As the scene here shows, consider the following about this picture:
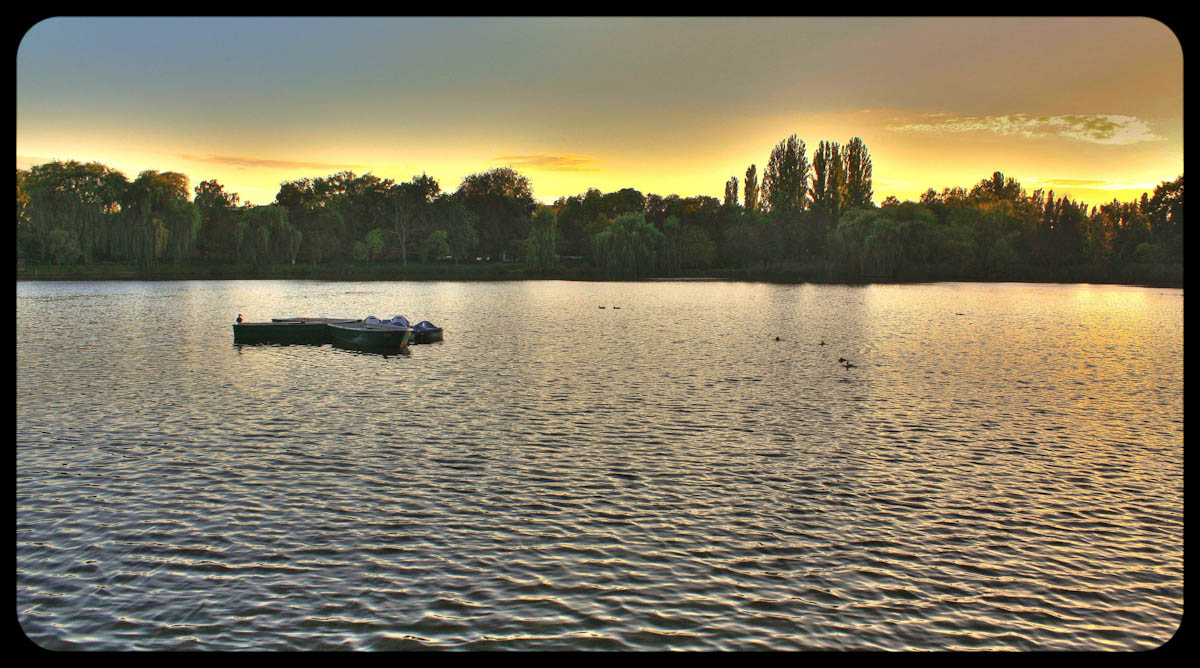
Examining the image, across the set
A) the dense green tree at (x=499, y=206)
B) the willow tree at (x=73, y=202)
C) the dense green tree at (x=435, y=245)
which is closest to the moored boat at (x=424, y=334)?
the willow tree at (x=73, y=202)

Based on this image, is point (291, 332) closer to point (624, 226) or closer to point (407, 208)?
point (624, 226)

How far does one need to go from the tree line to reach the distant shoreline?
1.01 metres

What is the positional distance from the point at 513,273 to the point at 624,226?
2994 centimetres

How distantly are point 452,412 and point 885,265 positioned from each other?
10261cm

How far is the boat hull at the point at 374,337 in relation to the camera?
39.3 meters

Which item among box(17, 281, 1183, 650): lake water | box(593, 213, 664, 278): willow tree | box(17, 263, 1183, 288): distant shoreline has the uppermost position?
box(593, 213, 664, 278): willow tree

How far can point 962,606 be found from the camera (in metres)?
10.3

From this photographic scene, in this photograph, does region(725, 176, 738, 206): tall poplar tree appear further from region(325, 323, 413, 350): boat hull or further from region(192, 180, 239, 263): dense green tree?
region(325, 323, 413, 350): boat hull

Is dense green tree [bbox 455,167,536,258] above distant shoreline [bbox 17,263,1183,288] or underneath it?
above

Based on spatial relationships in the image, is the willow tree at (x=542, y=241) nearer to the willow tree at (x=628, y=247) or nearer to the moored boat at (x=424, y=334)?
the willow tree at (x=628, y=247)

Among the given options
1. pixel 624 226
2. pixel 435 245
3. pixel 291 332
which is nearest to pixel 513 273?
pixel 435 245

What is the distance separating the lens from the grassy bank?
119m

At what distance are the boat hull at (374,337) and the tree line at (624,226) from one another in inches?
3432

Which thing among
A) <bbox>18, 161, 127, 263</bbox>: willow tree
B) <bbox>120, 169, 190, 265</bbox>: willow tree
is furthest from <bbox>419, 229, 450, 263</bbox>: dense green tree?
<bbox>18, 161, 127, 263</bbox>: willow tree
